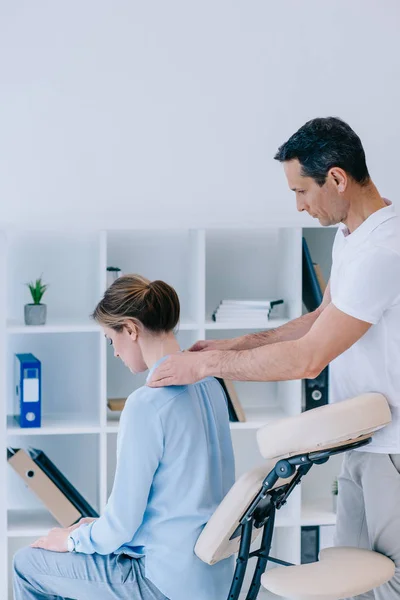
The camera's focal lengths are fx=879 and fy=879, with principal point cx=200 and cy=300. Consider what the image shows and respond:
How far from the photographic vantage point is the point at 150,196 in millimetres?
3547

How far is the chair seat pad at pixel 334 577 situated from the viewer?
189 cm

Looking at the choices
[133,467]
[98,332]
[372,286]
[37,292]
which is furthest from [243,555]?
[37,292]

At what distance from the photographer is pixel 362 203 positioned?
2072mm

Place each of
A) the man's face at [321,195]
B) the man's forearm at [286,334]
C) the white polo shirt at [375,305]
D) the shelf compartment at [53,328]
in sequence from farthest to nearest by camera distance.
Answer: the shelf compartment at [53,328] < the man's forearm at [286,334] < the man's face at [321,195] < the white polo shirt at [375,305]

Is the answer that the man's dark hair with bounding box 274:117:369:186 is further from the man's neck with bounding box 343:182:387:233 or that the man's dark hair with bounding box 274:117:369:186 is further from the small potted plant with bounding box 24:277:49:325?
the small potted plant with bounding box 24:277:49:325

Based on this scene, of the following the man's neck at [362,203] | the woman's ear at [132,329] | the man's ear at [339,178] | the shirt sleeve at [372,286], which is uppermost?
the man's ear at [339,178]

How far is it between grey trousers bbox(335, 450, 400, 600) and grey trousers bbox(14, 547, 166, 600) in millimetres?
504

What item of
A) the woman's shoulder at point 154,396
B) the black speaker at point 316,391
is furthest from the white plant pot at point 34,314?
the woman's shoulder at point 154,396

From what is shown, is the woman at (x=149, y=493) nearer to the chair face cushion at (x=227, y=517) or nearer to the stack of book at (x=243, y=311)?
the chair face cushion at (x=227, y=517)

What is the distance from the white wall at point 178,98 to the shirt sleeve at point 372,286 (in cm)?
157

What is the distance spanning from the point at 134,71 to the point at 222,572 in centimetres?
213

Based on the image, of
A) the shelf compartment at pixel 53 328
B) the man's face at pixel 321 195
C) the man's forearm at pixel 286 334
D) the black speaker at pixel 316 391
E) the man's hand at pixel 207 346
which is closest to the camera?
the man's face at pixel 321 195

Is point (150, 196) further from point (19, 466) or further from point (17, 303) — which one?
point (19, 466)

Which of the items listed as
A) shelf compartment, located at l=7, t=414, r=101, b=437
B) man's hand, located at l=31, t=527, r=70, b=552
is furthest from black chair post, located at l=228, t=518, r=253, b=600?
shelf compartment, located at l=7, t=414, r=101, b=437
